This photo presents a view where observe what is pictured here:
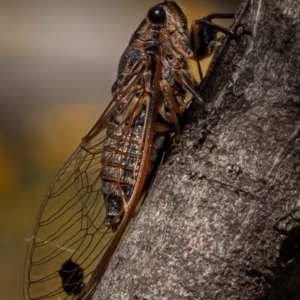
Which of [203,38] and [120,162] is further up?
[203,38]

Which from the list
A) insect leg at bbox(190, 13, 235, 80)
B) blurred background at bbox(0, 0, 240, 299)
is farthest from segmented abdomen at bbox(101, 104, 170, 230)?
A: blurred background at bbox(0, 0, 240, 299)

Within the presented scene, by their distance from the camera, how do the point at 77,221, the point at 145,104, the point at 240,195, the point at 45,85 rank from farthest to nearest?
1. the point at 45,85
2. the point at 77,221
3. the point at 145,104
4. the point at 240,195

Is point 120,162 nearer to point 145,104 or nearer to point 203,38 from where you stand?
point 145,104

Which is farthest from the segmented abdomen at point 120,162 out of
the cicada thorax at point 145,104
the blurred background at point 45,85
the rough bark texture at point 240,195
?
the blurred background at point 45,85

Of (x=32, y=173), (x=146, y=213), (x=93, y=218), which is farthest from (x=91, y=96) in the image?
(x=146, y=213)

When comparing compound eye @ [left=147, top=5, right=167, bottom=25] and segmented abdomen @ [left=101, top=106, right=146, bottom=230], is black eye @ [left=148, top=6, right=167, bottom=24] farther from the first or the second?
segmented abdomen @ [left=101, top=106, right=146, bottom=230]

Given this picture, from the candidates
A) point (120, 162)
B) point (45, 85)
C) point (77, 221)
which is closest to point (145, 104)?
point (120, 162)

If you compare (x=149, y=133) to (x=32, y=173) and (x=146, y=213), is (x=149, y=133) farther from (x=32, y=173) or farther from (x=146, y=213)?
(x=32, y=173)
